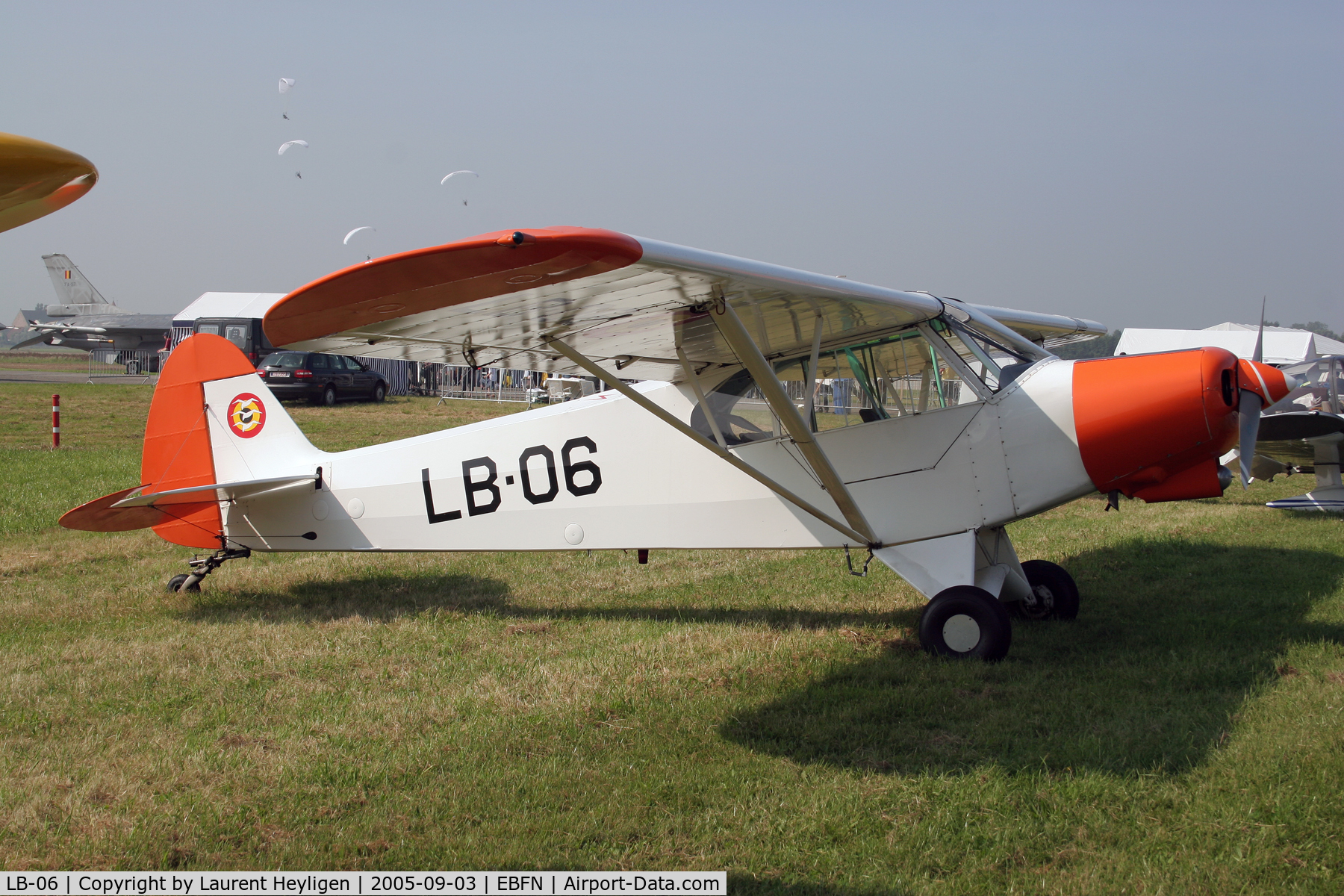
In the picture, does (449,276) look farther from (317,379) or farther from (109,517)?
(317,379)

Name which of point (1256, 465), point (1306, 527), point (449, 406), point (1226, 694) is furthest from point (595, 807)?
point (449, 406)

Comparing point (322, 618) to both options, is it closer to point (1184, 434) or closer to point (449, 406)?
point (1184, 434)

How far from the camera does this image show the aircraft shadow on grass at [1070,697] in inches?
144

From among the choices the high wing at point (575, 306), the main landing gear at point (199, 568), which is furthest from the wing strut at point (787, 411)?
the main landing gear at point (199, 568)

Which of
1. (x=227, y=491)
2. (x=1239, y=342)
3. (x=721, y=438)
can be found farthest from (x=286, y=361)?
(x=1239, y=342)

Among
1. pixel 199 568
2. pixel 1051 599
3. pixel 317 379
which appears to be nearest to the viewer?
pixel 1051 599

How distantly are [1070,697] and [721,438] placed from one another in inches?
93.7

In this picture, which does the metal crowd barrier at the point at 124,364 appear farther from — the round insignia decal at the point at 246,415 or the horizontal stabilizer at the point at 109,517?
the horizontal stabilizer at the point at 109,517

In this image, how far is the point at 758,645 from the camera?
5.35 meters

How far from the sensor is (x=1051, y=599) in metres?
5.84

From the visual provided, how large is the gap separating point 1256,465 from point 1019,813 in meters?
10.3

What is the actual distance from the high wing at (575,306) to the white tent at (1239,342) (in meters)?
23.6

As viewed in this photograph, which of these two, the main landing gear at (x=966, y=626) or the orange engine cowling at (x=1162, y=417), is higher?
the orange engine cowling at (x=1162, y=417)

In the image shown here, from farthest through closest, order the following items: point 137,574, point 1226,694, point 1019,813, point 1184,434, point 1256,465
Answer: point 1256,465 < point 137,574 < point 1184,434 < point 1226,694 < point 1019,813
